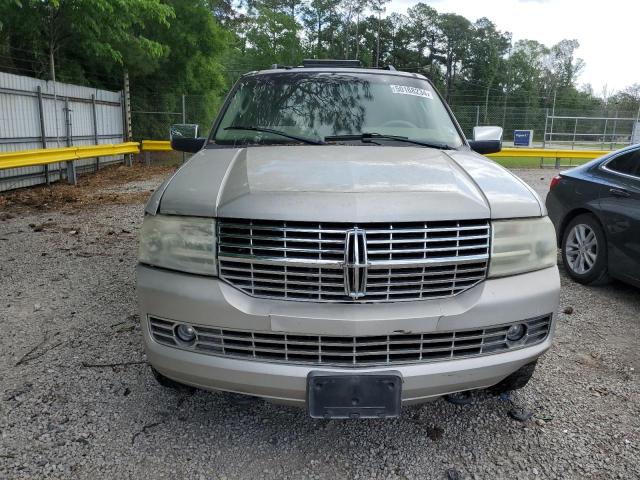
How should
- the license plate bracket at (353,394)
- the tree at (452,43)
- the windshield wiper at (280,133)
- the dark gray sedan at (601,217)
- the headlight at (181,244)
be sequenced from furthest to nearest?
the tree at (452,43), the dark gray sedan at (601,217), the windshield wiper at (280,133), the headlight at (181,244), the license plate bracket at (353,394)

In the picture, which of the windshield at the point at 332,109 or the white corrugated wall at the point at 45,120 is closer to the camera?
the windshield at the point at 332,109

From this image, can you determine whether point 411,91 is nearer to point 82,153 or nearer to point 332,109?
point 332,109

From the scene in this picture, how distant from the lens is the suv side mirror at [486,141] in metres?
3.98

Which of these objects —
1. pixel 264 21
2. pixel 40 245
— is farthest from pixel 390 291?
pixel 264 21

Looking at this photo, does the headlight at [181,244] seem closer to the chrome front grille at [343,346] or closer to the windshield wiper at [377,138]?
the chrome front grille at [343,346]

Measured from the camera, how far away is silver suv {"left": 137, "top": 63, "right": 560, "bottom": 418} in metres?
2.16

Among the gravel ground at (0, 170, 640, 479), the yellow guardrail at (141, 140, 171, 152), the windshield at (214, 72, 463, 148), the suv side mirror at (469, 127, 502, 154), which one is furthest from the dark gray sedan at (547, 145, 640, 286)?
the yellow guardrail at (141, 140, 171, 152)

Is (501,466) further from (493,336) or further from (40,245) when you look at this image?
(40,245)

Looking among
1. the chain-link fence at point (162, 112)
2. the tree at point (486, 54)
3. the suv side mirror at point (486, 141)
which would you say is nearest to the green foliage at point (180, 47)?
the chain-link fence at point (162, 112)

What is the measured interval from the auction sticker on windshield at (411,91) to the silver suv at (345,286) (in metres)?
1.53

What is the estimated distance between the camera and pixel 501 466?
243 cm

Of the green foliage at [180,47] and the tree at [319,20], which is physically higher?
the tree at [319,20]

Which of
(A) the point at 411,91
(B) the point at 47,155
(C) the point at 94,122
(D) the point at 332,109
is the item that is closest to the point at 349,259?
(D) the point at 332,109

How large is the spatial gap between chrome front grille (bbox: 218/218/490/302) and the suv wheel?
126 inches
